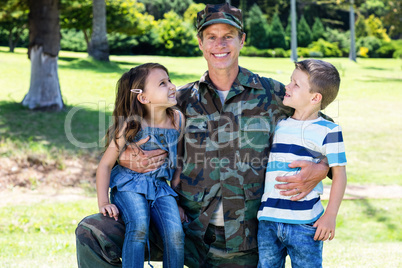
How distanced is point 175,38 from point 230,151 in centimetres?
2646

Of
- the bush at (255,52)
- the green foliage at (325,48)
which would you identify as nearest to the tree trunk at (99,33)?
the bush at (255,52)

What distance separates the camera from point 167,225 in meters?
2.99

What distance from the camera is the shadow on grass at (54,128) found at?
9.12 meters

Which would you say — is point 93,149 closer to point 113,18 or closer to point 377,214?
point 377,214

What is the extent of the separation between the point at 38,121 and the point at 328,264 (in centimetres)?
749

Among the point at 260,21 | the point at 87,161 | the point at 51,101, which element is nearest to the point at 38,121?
the point at 51,101

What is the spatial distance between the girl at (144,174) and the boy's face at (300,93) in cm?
77

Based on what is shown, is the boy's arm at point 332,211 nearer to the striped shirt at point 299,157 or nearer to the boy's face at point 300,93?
the striped shirt at point 299,157

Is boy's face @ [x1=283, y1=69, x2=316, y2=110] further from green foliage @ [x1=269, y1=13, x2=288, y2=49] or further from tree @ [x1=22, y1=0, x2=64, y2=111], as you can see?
green foliage @ [x1=269, y1=13, x2=288, y2=49]

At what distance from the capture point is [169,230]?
297 cm

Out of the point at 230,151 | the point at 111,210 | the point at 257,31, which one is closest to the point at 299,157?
the point at 230,151

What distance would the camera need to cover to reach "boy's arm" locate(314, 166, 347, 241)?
9.43 ft

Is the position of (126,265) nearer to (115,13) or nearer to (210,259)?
(210,259)

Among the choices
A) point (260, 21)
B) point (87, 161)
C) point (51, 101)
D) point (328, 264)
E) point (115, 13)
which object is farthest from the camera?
point (260, 21)
